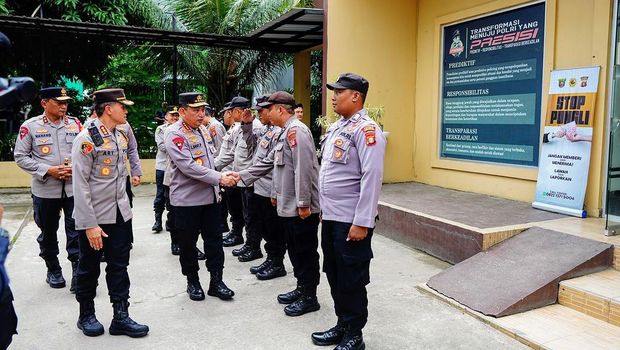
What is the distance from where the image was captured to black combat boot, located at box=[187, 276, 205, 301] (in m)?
4.51

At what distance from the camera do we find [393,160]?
8852 millimetres

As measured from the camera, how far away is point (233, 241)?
6531 millimetres

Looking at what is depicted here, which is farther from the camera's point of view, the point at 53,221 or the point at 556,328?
the point at 53,221

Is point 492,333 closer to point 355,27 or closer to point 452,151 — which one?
point 452,151

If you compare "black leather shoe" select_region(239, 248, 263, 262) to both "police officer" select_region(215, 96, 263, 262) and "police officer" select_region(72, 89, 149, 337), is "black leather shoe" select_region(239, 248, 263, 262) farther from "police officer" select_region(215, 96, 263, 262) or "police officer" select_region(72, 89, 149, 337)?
"police officer" select_region(72, 89, 149, 337)

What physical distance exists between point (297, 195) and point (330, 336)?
3.74 ft

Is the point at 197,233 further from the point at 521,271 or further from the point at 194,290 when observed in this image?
the point at 521,271

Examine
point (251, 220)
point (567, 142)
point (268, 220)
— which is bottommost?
point (251, 220)

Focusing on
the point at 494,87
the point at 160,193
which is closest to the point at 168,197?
the point at 160,193

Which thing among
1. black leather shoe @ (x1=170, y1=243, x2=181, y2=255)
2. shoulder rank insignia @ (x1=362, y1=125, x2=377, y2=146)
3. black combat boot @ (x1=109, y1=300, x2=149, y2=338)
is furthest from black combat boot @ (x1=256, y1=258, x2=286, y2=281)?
shoulder rank insignia @ (x1=362, y1=125, x2=377, y2=146)

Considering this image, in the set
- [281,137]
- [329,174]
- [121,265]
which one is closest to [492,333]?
[329,174]

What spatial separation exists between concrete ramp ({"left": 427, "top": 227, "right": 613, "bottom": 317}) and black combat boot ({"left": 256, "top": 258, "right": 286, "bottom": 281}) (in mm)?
1540

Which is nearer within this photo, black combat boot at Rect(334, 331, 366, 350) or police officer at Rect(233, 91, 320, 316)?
black combat boot at Rect(334, 331, 366, 350)

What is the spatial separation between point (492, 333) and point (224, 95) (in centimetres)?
1056
